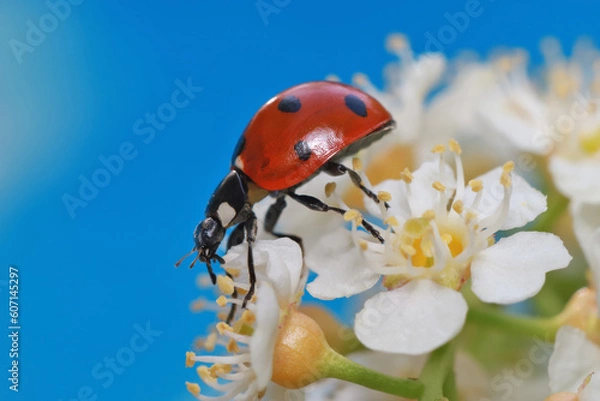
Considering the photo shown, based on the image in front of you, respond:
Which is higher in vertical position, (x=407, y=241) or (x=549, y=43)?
(x=549, y=43)

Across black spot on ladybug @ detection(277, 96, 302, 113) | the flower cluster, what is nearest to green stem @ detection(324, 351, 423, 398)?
the flower cluster

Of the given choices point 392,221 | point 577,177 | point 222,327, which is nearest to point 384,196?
point 392,221

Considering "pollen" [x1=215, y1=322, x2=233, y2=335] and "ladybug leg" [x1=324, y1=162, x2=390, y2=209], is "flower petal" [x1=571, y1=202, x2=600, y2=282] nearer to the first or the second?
"ladybug leg" [x1=324, y1=162, x2=390, y2=209]

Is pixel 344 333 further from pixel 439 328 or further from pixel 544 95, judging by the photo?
pixel 544 95

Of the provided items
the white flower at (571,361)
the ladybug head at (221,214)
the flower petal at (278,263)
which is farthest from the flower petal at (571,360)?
the ladybug head at (221,214)

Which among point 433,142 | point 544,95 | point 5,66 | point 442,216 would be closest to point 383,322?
point 442,216

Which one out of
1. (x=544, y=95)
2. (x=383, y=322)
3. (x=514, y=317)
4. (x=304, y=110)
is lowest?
(x=514, y=317)
